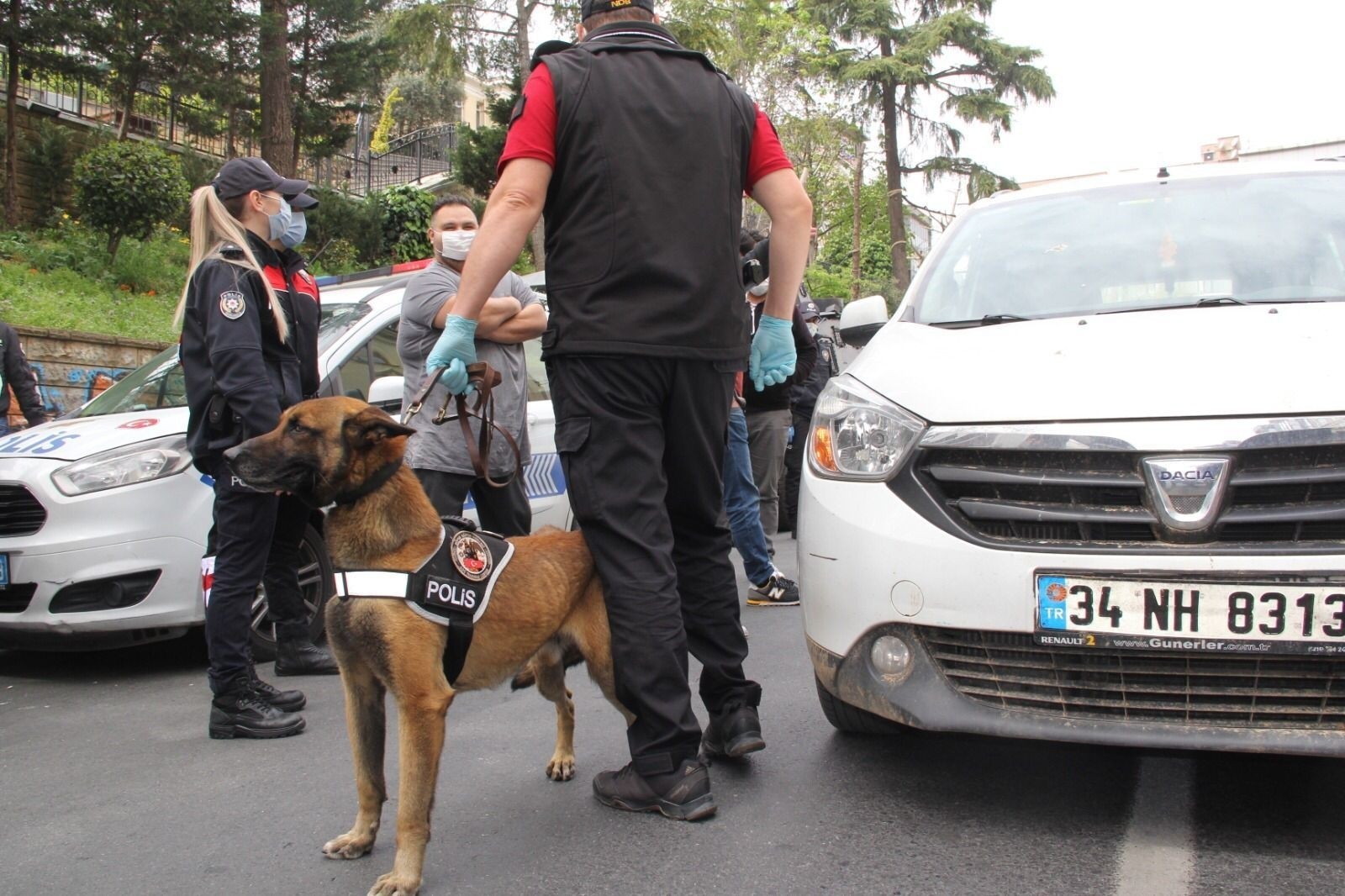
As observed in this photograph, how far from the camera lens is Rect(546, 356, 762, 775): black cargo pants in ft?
10.0

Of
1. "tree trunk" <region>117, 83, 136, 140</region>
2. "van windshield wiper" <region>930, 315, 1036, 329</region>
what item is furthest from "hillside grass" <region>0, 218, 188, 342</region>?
"van windshield wiper" <region>930, 315, 1036, 329</region>

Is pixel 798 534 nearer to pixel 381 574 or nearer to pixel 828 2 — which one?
pixel 381 574

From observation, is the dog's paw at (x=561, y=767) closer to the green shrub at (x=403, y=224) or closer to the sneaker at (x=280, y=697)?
the sneaker at (x=280, y=697)

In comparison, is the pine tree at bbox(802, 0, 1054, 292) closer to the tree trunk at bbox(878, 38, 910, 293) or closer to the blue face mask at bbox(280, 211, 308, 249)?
the tree trunk at bbox(878, 38, 910, 293)

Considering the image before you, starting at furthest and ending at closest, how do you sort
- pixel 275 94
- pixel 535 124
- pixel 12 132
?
pixel 275 94 < pixel 12 132 < pixel 535 124

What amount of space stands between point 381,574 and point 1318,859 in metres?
2.27

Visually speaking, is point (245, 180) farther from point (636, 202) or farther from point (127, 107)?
point (127, 107)

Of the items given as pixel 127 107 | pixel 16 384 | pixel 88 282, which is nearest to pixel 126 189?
pixel 88 282

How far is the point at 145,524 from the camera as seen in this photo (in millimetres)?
4859

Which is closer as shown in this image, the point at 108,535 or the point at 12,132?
the point at 108,535

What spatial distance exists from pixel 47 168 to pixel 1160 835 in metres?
18.3

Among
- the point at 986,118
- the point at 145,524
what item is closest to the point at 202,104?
the point at 145,524

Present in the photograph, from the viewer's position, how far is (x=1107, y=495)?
2754 millimetres

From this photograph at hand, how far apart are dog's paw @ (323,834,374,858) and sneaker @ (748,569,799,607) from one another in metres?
3.48
